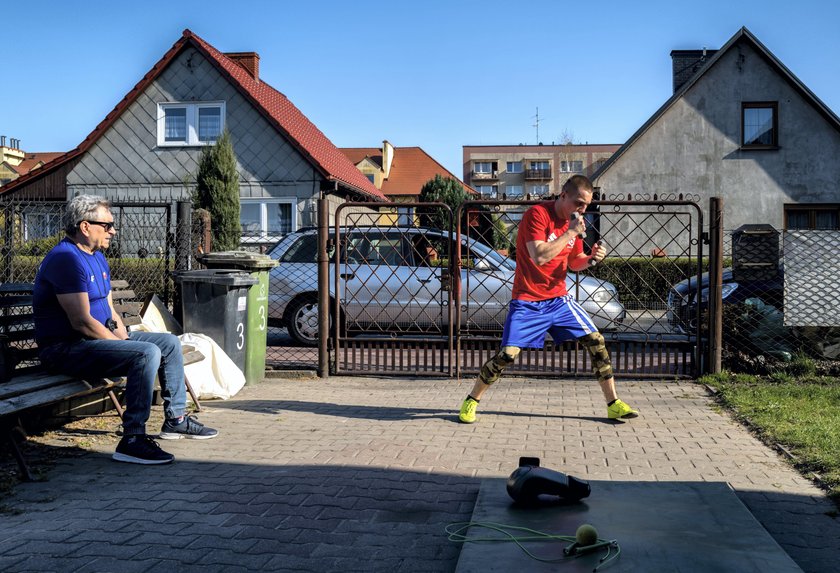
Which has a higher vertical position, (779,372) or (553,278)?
(553,278)

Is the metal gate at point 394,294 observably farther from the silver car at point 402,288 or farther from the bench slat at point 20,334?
the bench slat at point 20,334

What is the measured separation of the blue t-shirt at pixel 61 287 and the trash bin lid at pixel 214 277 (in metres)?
2.44

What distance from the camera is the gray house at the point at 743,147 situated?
26047 millimetres

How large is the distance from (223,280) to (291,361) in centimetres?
239

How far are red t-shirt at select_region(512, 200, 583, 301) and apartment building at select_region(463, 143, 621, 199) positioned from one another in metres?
87.7

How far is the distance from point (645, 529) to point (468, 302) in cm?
485

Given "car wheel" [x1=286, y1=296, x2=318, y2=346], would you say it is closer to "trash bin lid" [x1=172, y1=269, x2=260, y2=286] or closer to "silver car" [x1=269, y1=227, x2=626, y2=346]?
"silver car" [x1=269, y1=227, x2=626, y2=346]

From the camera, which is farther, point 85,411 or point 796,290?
point 796,290

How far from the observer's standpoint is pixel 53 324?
17.7ft

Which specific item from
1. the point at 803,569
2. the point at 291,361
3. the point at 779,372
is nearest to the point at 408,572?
the point at 803,569

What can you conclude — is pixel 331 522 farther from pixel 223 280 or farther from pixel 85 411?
pixel 223 280

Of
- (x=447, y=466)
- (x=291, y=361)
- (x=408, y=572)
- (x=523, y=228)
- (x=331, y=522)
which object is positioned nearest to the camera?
(x=408, y=572)

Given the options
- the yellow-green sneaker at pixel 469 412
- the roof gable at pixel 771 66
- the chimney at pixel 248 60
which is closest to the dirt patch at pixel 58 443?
the yellow-green sneaker at pixel 469 412

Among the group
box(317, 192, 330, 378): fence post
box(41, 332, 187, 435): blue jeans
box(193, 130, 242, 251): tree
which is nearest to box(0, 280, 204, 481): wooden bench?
box(41, 332, 187, 435): blue jeans
